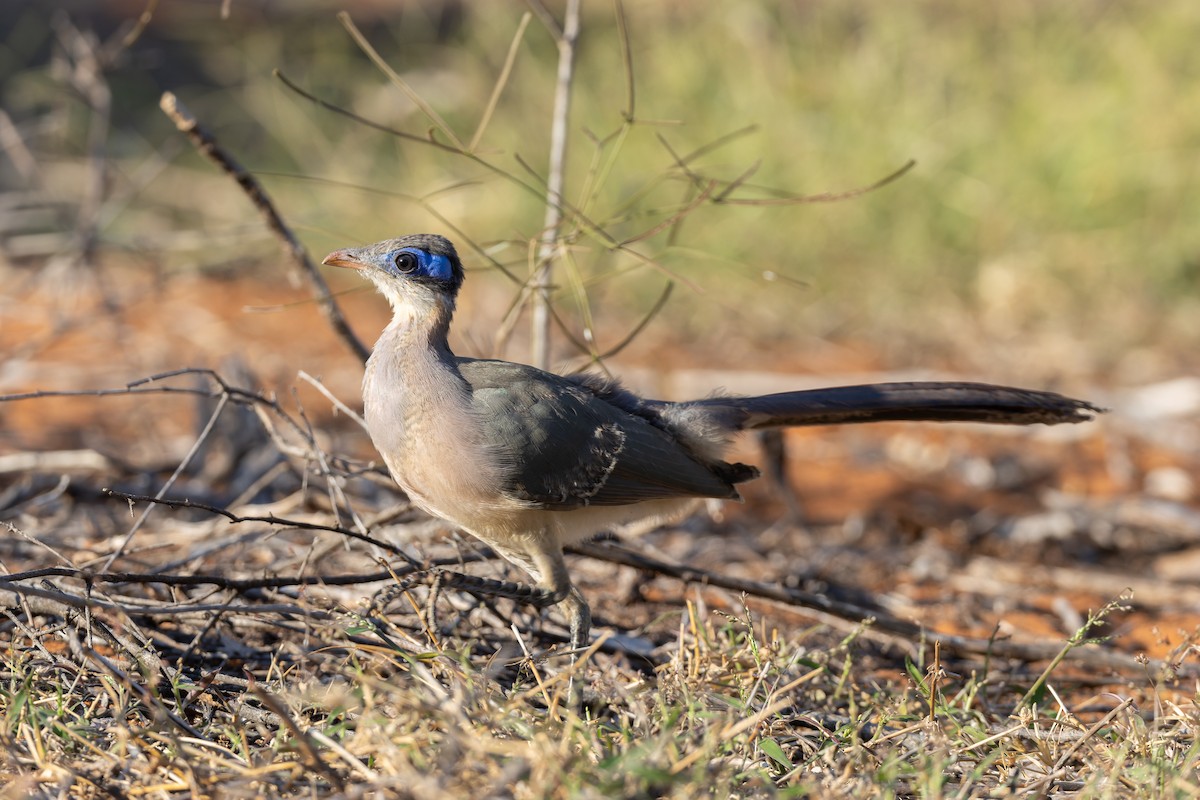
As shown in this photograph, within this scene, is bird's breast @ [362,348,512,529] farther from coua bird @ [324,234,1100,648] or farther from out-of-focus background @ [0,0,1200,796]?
out-of-focus background @ [0,0,1200,796]

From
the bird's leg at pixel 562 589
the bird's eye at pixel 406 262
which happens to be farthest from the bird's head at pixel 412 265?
the bird's leg at pixel 562 589

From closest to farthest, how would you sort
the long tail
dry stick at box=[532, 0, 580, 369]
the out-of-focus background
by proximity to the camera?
1. the long tail
2. dry stick at box=[532, 0, 580, 369]
3. the out-of-focus background

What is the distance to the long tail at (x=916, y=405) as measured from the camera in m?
3.82

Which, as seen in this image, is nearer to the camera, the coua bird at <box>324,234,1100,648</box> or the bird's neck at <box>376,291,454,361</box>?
the coua bird at <box>324,234,1100,648</box>

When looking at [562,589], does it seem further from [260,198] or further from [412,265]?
[260,198]

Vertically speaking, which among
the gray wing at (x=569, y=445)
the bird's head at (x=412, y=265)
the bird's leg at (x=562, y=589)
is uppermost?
the bird's head at (x=412, y=265)

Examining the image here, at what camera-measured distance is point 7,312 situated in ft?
26.5

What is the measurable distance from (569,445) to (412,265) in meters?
0.78

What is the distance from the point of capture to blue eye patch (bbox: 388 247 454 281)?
3.72m

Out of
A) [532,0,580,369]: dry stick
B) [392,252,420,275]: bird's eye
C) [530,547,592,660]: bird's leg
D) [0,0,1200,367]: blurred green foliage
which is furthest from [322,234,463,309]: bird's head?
[0,0,1200,367]: blurred green foliage

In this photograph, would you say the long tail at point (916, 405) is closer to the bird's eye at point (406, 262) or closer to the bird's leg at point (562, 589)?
the bird's leg at point (562, 589)

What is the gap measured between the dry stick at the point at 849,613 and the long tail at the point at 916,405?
1.94 feet

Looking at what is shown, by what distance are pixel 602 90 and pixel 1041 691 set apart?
24.8 ft

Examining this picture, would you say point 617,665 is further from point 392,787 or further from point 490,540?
point 392,787
